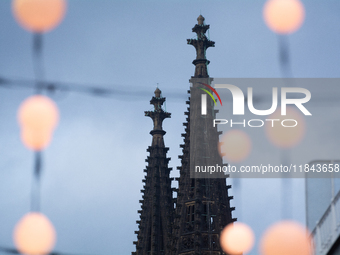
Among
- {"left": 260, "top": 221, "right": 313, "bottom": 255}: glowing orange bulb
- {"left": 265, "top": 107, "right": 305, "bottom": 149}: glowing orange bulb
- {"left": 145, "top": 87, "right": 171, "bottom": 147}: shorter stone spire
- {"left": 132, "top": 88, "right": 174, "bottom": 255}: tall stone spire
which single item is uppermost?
{"left": 145, "top": 87, "right": 171, "bottom": 147}: shorter stone spire

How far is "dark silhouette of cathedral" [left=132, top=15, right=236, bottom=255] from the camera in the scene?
247ft

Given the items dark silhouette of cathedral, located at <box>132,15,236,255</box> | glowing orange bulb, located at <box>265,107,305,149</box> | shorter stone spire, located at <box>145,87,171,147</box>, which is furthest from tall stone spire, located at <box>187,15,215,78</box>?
glowing orange bulb, located at <box>265,107,305,149</box>

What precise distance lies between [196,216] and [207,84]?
502 inches

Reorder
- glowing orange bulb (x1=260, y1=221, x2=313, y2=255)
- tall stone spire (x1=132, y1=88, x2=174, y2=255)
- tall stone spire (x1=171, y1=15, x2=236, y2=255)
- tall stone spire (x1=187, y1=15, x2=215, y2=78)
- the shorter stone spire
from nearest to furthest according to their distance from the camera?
glowing orange bulb (x1=260, y1=221, x2=313, y2=255) → tall stone spire (x1=171, y1=15, x2=236, y2=255) → tall stone spire (x1=187, y1=15, x2=215, y2=78) → tall stone spire (x1=132, y1=88, x2=174, y2=255) → the shorter stone spire

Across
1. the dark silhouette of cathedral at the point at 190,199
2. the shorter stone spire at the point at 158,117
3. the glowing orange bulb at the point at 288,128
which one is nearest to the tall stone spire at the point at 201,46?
the dark silhouette of cathedral at the point at 190,199

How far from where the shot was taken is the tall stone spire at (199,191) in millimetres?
74875

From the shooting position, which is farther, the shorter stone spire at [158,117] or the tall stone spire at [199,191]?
the shorter stone spire at [158,117]

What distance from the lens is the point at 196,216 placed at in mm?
75438

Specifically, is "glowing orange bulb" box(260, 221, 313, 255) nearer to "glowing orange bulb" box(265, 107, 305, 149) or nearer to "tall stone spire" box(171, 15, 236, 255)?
"glowing orange bulb" box(265, 107, 305, 149)

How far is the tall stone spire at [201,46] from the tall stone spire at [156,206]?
547 inches

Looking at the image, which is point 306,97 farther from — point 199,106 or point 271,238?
point 199,106

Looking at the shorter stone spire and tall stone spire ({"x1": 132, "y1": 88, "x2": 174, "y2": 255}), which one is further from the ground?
the shorter stone spire

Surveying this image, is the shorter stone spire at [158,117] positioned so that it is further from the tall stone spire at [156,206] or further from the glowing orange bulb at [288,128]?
the glowing orange bulb at [288,128]

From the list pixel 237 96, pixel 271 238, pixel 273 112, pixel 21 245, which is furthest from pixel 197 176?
pixel 21 245
